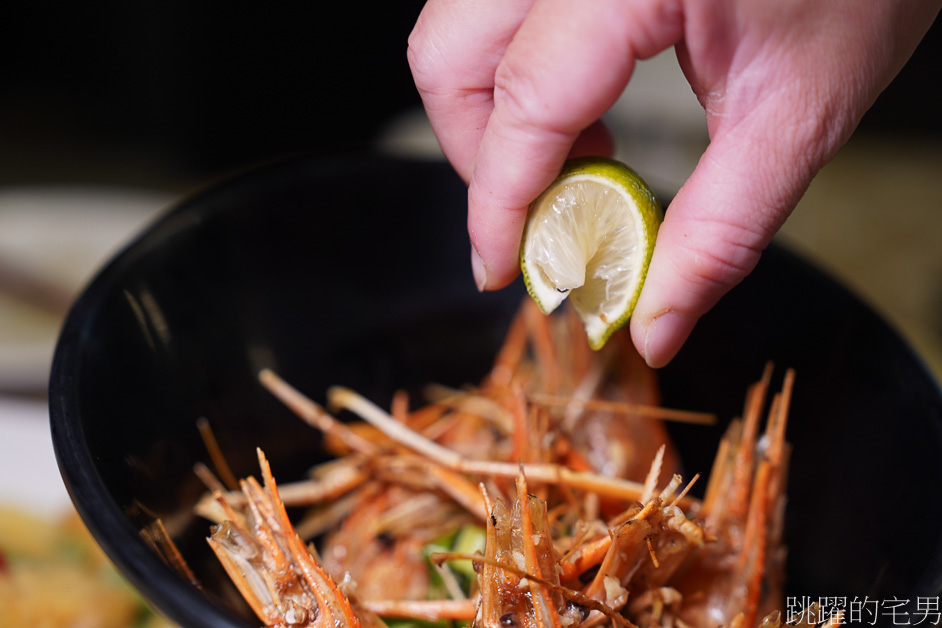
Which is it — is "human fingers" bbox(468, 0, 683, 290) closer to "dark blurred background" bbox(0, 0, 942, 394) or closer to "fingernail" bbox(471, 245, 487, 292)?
"fingernail" bbox(471, 245, 487, 292)

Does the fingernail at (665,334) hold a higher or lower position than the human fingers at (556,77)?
lower

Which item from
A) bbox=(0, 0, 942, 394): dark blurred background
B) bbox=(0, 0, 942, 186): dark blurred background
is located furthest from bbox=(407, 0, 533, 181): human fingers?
bbox=(0, 0, 942, 186): dark blurred background

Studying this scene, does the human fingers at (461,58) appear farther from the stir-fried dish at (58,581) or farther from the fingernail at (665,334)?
the stir-fried dish at (58,581)

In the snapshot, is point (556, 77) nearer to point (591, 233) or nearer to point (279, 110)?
point (591, 233)

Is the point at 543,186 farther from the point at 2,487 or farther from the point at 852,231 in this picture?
the point at 852,231

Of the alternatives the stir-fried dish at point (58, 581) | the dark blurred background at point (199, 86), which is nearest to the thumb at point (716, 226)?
the stir-fried dish at point (58, 581)

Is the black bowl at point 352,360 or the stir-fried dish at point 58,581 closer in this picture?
the black bowl at point 352,360
